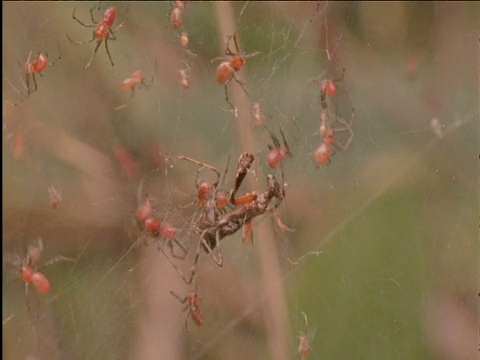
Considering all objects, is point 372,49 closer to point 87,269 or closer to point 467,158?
point 467,158

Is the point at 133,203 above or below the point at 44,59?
below

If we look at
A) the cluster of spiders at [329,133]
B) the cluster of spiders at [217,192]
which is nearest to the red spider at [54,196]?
the cluster of spiders at [217,192]

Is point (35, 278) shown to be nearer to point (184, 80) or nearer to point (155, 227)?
point (155, 227)

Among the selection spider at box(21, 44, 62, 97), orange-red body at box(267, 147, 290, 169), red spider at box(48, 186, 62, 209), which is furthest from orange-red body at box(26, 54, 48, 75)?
orange-red body at box(267, 147, 290, 169)

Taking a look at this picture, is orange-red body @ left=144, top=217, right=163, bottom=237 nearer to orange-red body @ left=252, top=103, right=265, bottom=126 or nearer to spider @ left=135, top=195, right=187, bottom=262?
spider @ left=135, top=195, right=187, bottom=262

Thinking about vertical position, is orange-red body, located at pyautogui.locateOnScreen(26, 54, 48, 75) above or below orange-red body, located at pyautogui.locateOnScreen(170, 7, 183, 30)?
below

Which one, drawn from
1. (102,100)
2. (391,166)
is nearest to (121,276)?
(102,100)

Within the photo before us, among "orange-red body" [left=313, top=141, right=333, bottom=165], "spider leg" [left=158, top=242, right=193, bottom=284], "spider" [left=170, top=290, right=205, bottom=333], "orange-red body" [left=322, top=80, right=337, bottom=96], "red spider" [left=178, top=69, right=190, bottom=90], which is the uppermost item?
"red spider" [left=178, top=69, right=190, bottom=90]
